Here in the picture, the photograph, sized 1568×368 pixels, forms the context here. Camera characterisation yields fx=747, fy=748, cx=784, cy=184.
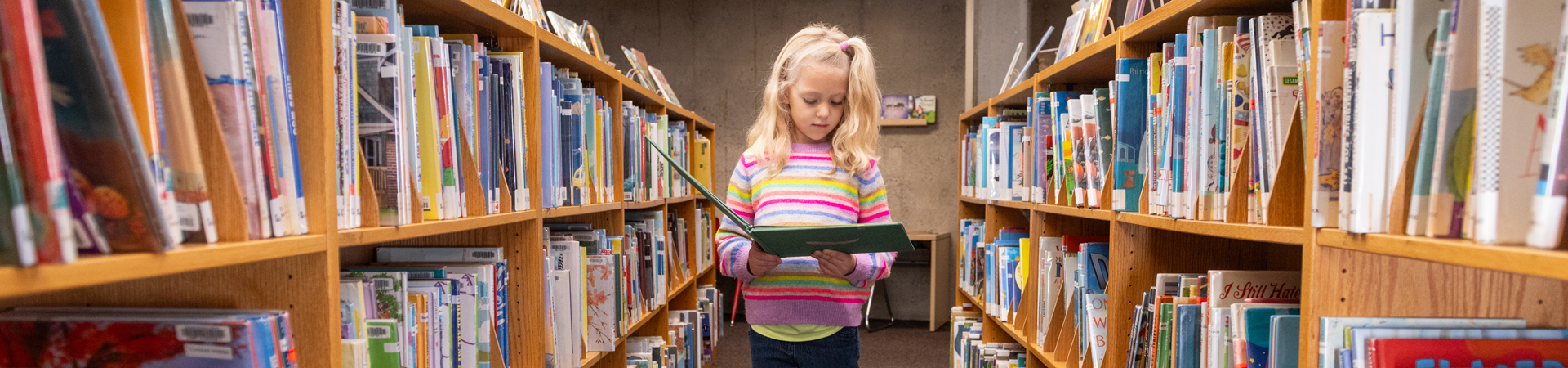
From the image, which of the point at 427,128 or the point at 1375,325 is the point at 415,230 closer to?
the point at 427,128

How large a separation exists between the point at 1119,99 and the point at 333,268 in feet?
4.24

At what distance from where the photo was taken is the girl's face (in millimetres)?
1631

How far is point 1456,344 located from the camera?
77 cm

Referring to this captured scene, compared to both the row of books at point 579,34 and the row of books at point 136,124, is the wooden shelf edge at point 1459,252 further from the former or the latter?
the row of books at point 579,34

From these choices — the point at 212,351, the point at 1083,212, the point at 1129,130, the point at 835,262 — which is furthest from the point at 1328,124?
the point at 212,351

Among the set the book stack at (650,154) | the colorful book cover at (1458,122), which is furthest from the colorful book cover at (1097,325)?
the book stack at (650,154)

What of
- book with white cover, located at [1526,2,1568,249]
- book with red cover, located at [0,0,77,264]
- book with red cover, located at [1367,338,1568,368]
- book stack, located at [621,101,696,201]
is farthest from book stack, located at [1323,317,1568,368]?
book stack, located at [621,101,696,201]

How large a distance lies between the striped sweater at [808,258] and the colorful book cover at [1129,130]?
52 cm

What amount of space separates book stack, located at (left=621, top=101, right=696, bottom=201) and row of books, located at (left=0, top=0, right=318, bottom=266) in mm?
1459

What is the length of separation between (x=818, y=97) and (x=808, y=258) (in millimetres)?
366

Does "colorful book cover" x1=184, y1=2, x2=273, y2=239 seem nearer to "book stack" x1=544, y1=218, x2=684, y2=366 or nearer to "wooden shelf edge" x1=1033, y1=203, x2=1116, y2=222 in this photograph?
"book stack" x1=544, y1=218, x2=684, y2=366

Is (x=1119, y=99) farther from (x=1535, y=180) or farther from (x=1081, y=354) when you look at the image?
(x=1535, y=180)

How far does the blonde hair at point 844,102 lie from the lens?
1.66 metres

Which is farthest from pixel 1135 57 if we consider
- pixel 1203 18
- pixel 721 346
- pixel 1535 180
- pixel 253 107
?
pixel 721 346
